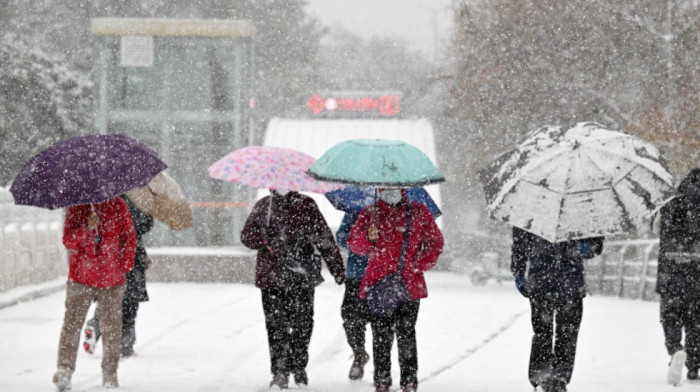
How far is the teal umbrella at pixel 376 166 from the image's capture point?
7652mm

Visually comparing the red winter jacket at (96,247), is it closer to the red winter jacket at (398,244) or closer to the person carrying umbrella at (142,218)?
the person carrying umbrella at (142,218)

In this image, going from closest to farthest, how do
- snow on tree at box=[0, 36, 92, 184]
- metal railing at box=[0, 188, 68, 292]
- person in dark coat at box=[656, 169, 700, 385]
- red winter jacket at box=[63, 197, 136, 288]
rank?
red winter jacket at box=[63, 197, 136, 288] → person in dark coat at box=[656, 169, 700, 385] → metal railing at box=[0, 188, 68, 292] → snow on tree at box=[0, 36, 92, 184]

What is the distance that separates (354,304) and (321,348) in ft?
7.87

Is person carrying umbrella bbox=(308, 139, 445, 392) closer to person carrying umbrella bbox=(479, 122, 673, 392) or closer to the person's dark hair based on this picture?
person carrying umbrella bbox=(479, 122, 673, 392)

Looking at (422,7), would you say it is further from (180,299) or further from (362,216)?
(362,216)

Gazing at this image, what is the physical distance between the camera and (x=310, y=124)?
26.7 m

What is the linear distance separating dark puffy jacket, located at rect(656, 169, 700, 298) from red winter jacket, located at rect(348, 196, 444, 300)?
8.08 feet

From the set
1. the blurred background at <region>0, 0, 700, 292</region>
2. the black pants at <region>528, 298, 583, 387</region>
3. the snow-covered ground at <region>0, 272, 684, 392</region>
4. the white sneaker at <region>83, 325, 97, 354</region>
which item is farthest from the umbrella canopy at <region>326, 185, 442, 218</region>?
the blurred background at <region>0, 0, 700, 292</region>

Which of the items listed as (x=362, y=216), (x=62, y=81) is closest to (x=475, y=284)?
(x=62, y=81)

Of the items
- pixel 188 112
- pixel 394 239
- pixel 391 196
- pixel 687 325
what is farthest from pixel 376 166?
pixel 188 112

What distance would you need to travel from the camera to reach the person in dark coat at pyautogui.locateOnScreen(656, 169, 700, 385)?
29.8 feet

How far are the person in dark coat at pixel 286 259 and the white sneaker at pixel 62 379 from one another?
1.42 metres

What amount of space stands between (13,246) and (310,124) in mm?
12535

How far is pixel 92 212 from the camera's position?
7863 millimetres
